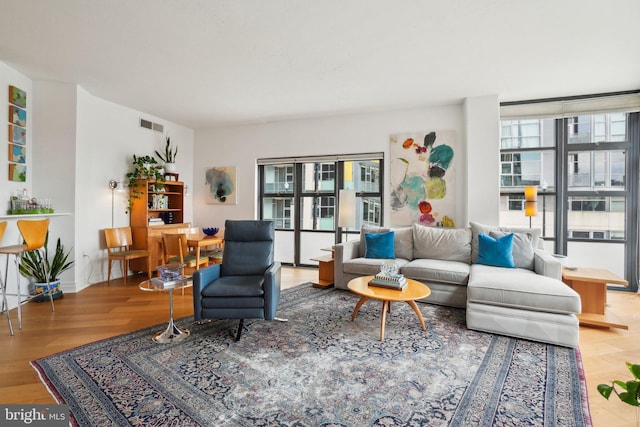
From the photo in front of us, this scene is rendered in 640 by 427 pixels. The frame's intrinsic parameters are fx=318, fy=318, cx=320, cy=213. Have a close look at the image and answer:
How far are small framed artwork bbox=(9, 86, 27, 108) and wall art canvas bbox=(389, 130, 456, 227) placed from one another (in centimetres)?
504

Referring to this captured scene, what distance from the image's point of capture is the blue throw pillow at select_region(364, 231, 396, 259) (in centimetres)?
440

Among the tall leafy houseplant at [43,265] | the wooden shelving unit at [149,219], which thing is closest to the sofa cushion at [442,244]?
the wooden shelving unit at [149,219]

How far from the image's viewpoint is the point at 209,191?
655cm

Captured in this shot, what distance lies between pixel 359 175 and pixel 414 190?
1012mm

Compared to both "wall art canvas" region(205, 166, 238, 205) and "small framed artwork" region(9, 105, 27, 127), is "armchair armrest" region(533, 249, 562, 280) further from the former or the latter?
"small framed artwork" region(9, 105, 27, 127)

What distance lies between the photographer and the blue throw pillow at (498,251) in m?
3.70

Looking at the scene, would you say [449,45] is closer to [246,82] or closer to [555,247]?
[246,82]

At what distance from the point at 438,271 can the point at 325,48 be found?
274 centimetres

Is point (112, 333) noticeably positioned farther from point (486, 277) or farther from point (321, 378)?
point (486, 277)

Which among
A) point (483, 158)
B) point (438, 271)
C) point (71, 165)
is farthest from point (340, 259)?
point (71, 165)

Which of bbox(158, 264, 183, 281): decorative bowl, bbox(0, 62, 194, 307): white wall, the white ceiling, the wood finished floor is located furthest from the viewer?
bbox(0, 62, 194, 307): white wall

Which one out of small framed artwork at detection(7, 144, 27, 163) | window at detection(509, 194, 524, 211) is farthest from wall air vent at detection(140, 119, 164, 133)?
window at detection(509, 194, 524, 211)

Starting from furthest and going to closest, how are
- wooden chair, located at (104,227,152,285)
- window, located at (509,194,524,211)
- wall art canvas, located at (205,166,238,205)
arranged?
wall art canvas, located at (205,166,238,205) → window, located at (509,194,524,211) → wooden chair, located at (104,227,152,285)

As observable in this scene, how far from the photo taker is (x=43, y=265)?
3887 mm
